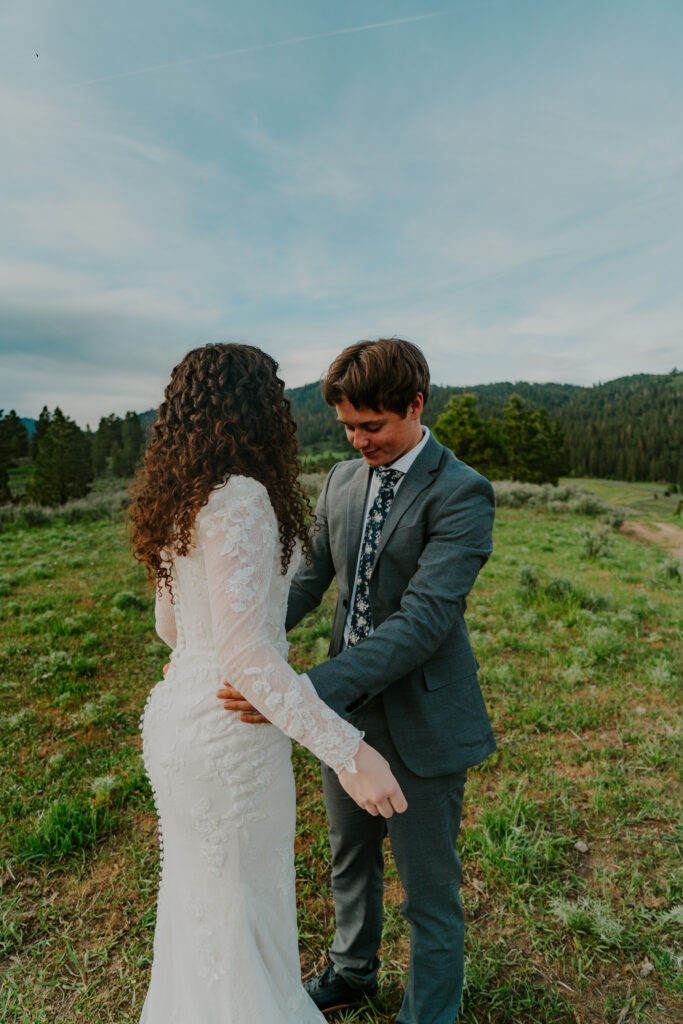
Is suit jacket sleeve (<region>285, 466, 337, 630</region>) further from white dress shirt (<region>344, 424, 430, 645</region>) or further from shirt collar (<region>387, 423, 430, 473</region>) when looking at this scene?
shirt collar (<region>387, 423, 430, 473</region>)

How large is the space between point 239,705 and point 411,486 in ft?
3.50

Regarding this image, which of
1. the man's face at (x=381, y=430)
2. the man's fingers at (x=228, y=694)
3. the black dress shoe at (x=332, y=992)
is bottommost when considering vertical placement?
the black dress shoe at (x=332, y=992)

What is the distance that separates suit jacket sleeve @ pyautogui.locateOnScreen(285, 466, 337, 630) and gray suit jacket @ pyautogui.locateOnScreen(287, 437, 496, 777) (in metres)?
0.24

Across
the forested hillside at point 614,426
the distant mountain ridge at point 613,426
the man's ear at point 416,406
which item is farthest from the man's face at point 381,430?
the forested hillside at point 614,426

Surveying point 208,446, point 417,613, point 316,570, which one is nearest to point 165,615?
point 316,570

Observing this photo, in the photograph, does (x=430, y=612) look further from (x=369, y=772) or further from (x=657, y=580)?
(x=657, y=580)

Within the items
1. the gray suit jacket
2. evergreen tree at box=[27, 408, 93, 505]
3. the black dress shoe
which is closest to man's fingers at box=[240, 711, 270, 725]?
the gray suit jacket

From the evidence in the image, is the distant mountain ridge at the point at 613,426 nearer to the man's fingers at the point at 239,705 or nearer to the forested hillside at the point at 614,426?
the forested hillside at the point at 614,426

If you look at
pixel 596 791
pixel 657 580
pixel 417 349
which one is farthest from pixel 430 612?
pixel 657 580

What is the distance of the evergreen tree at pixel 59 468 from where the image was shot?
34906 mm

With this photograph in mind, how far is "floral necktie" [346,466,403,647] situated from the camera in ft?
8.01

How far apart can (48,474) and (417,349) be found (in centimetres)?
3743

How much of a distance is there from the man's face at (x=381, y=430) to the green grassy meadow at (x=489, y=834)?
100 inches

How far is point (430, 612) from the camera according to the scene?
2.09 metres
